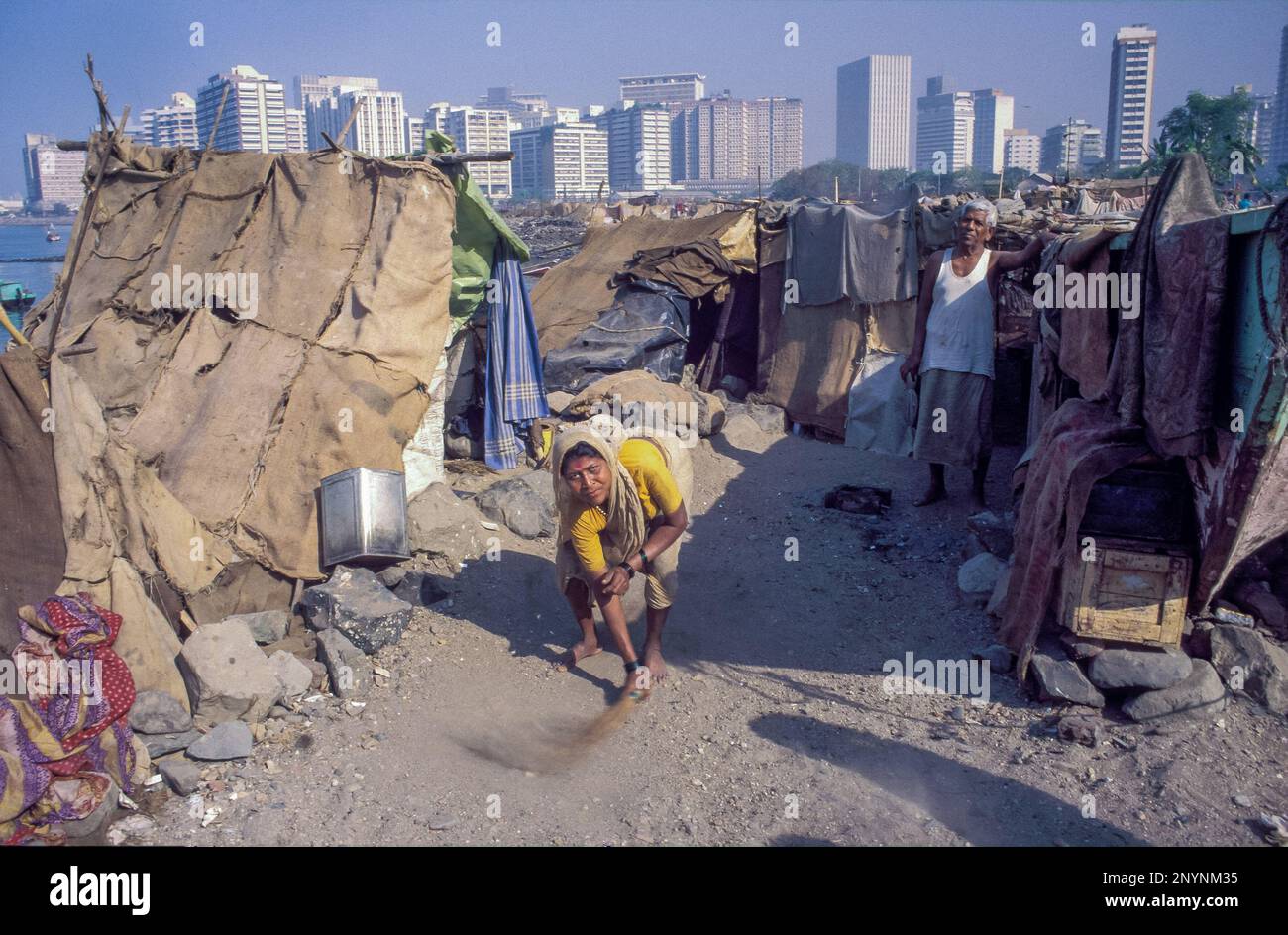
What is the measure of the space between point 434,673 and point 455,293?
3344 millimetres

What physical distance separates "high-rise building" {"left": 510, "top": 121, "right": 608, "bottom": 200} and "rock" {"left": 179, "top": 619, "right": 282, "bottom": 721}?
284 feet

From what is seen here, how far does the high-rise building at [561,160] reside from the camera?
91.2m

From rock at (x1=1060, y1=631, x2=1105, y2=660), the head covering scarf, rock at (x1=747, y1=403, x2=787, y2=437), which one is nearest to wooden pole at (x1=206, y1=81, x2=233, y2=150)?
the head covering scarf

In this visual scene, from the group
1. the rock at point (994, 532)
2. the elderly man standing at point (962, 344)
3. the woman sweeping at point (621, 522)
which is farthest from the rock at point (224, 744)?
the elderly man standing at point (962, 344)

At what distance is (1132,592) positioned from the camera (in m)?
3.70

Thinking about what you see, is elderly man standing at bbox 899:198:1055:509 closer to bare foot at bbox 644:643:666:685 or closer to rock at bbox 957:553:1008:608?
rock at bbox 957:553:1008:608

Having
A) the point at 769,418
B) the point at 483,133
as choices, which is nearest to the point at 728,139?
the point at 483,133

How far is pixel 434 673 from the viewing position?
173 inches

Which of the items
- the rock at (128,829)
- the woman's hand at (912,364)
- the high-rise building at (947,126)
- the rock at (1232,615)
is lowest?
the rock at (128,829)

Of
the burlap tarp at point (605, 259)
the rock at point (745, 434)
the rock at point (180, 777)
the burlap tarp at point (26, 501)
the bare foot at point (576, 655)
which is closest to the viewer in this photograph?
the rock at point (180, 777)

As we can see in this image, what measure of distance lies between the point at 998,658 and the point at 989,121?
132 m

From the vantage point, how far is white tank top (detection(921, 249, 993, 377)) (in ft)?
18.7

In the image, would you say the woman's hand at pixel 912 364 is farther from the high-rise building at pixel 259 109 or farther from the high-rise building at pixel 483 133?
the high-rise building at pixel 483 133

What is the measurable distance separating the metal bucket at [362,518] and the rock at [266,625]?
493 mm
